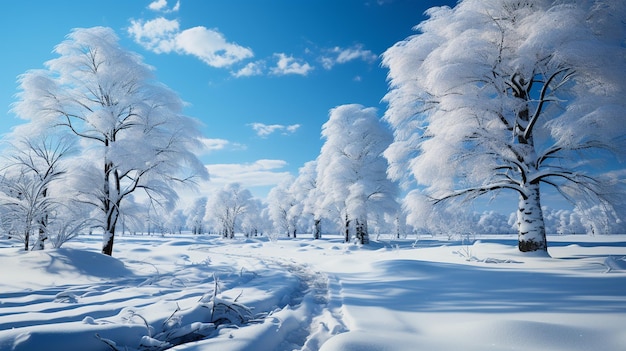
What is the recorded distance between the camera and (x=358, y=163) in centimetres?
1789

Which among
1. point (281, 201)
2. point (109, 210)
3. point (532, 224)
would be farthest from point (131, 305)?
point (281, 201)

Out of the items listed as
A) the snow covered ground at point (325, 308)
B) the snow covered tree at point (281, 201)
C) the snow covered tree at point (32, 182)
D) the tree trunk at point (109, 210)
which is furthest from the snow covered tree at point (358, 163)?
the snow covered tree at point (281, 201)

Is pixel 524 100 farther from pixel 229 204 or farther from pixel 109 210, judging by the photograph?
pixel 229 204

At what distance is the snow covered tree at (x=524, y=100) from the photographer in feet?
20.4

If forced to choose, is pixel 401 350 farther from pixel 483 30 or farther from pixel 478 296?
pixel 483 30

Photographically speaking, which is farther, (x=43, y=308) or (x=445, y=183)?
(x=445, y=183)

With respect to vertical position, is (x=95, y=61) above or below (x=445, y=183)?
above

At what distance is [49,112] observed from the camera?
31.8 feet

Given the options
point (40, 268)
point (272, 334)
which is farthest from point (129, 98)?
point (272, 334)

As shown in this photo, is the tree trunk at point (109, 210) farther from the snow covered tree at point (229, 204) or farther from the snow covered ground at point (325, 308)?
the snow covered tree at point (229, 204)

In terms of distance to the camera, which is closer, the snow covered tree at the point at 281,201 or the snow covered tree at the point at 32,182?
the snow covered tree at the point at 32,182

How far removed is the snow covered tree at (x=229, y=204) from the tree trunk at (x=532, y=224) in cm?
4073

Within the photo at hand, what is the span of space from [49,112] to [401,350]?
12.8 m

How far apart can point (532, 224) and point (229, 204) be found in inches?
1640
